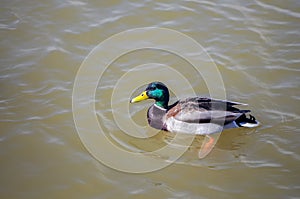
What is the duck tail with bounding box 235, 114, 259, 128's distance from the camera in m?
7.71

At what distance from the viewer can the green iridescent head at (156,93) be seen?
8.06 metres

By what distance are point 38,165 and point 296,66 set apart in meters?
5.07

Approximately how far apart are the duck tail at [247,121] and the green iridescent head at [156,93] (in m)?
1.31

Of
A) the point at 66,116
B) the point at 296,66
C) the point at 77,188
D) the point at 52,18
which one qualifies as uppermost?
the point at 52,18

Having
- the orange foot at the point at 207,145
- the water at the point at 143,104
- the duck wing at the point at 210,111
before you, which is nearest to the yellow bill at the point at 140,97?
the water at the point at 143,104

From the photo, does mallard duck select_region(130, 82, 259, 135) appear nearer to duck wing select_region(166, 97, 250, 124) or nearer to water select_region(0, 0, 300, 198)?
duck wing select_region(166, 97, 250, 124)

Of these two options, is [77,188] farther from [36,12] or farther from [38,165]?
[36,12]

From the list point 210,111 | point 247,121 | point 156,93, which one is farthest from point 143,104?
point 247,121

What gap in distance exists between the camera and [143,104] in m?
8.71

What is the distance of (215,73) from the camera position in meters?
8.90

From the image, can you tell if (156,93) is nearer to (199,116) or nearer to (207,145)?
(199,116)

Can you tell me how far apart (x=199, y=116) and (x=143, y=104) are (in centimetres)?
141

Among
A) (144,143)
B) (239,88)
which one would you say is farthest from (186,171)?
(239,88)

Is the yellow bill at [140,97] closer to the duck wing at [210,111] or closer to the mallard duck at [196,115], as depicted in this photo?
the mallard duck at [196,115]
